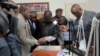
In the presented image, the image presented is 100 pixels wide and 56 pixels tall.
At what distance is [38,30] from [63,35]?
4.55 ft

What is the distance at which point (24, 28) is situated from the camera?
2.96m

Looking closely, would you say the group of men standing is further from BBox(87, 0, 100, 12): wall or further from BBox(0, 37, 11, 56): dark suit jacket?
BBox(87, 0, 100, 12): wall

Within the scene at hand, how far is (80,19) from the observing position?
9.12ft

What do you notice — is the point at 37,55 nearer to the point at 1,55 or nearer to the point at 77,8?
the point at 77,8

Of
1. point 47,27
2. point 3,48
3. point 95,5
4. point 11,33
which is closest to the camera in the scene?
point 3,48

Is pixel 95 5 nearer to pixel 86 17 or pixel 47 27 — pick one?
pixel 47 27

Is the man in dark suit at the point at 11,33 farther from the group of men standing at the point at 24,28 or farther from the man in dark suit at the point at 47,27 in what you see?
the man in dark suit at the point at 47,27

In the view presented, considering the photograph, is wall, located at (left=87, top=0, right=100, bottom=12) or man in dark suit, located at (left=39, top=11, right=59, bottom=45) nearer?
wall, located at (left=87, top=0, right=100, bottom=12)

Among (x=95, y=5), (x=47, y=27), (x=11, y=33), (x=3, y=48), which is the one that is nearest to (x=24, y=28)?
(x=11, y=33)

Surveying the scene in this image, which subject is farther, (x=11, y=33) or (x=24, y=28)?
(x=24, y=28)

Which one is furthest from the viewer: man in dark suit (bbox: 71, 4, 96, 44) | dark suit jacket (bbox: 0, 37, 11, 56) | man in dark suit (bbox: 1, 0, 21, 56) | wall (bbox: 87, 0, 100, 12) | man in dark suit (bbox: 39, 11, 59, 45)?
man in dark suit (bbox: 39, 11, 59, 45)

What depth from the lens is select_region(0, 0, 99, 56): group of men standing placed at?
1.73m

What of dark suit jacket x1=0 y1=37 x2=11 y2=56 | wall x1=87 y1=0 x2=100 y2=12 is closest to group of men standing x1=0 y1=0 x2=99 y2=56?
dark suit jacket x1=0 y1=37 x2=11 y2=56

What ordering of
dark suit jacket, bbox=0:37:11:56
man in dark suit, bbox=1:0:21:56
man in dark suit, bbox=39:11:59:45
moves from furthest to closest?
man in dark suit, bbox=39:11:59:45, man in dark suit, bbox=1:0:21:56, dark suit jacket, bbox=0:37:11:56
